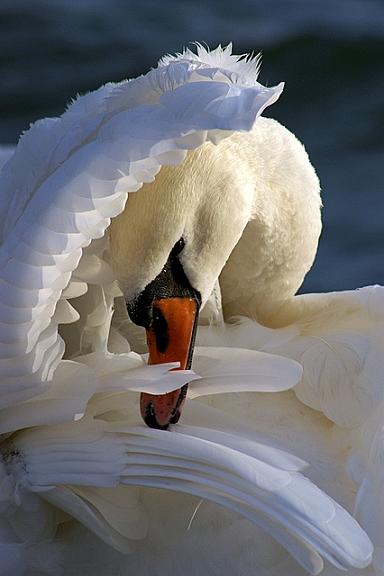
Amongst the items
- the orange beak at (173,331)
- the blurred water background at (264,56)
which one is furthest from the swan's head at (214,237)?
the blurred water background at (264,56)

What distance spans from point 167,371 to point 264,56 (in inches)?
191

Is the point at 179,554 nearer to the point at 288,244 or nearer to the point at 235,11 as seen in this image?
the point at 288,244

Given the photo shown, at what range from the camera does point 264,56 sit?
792 centimetres

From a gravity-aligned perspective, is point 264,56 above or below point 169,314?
above

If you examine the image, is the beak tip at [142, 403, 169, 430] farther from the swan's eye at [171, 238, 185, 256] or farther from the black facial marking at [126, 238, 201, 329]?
the swan's eye at [171, 238, 185, 256]

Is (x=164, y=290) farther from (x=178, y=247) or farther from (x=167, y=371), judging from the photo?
(x=167, y=371)

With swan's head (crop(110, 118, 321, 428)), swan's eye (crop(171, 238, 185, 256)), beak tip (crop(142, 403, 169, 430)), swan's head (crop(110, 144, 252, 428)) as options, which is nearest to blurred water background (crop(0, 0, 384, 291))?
swan's head (crop(110, 118, 321, 428))

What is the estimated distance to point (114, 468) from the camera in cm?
313

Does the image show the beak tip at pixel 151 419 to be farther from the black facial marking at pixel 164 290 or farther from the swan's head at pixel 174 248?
the black facial marking at pixel 164 290

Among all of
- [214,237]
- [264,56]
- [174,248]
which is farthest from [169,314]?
[264,56]

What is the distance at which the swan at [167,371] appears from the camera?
2.96 m

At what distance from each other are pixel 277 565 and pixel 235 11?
5501 millimetres

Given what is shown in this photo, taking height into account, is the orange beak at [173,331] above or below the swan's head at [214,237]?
below

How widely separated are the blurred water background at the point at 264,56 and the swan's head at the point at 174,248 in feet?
10.8
